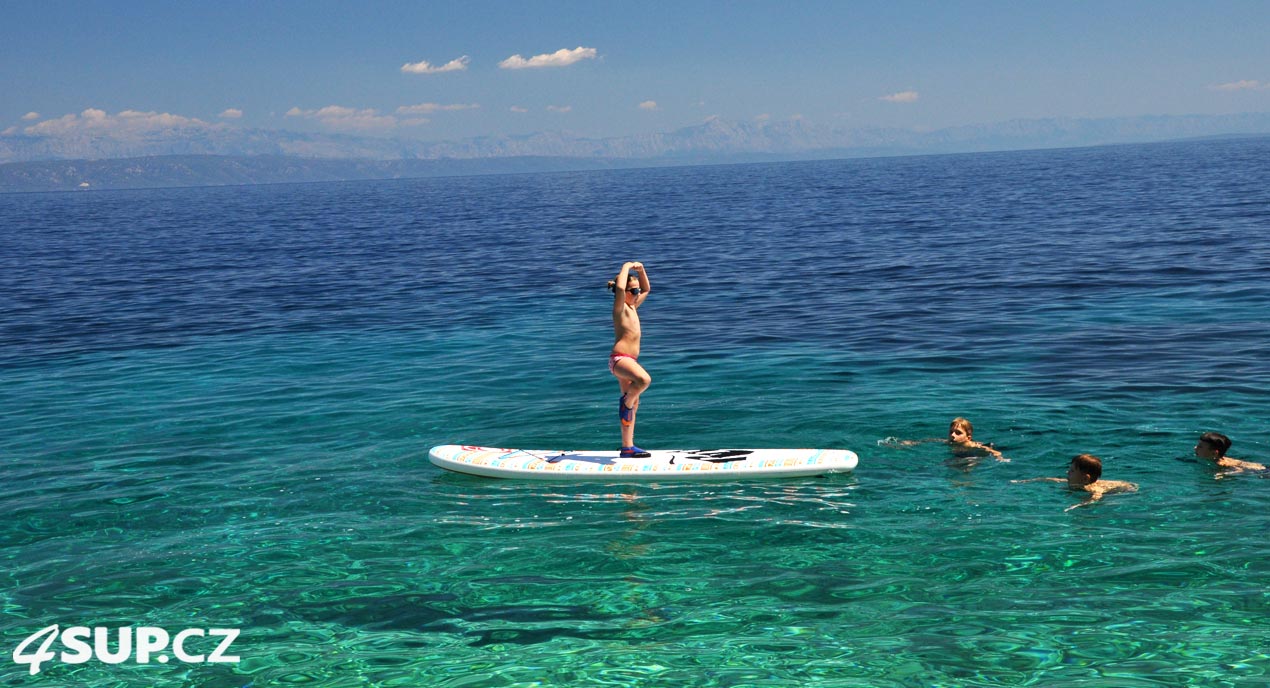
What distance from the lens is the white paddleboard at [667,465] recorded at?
14.4 meters

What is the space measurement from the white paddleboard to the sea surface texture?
0.62ft

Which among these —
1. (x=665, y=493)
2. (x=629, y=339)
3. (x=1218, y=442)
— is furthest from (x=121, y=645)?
(x=1218, y=442)

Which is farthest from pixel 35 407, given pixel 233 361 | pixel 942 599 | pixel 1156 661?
pixel 1156 661

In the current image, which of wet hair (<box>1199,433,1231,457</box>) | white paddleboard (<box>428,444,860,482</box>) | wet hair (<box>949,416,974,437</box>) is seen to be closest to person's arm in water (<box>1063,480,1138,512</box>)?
wet hair (<box>1199,433,1231,457</box>)

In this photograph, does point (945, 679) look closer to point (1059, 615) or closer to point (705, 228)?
point (1059, 615)

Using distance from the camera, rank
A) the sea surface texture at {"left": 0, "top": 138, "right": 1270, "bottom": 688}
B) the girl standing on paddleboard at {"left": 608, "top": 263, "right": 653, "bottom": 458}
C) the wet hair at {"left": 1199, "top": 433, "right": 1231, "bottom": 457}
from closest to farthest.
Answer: the sea surface texture at {"left": 0, "top": 138, "right": 1270, "bottom": 688} → the wet hair at {"left": 1199, "top": 433, "right": 1231, "bottom": 457} → the girl standing on paddleboard at {"left": 608, "top": 263, "right": 653, "bottom": 458}

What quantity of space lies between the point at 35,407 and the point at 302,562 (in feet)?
39.0

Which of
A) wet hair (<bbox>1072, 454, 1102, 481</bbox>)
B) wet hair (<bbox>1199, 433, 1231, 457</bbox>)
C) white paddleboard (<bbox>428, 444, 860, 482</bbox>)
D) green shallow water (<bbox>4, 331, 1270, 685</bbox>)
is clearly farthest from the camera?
white paddleboard (<bbox>428, 444, 860, 482</bbox>)

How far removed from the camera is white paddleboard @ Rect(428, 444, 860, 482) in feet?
47.3

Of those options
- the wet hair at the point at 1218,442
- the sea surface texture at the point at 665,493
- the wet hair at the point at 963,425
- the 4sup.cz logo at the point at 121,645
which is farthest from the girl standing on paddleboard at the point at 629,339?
the wet hair at the point at 1218,442

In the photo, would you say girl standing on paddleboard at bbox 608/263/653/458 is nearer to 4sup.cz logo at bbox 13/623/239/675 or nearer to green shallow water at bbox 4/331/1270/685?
green shallow water at bbox 4/331/1270/685

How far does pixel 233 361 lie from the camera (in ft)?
82.7

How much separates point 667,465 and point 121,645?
712 centimetres

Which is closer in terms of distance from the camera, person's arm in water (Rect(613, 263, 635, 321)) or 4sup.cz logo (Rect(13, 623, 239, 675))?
4sup.cz logo (Rect(13, 623, 239, 675))
